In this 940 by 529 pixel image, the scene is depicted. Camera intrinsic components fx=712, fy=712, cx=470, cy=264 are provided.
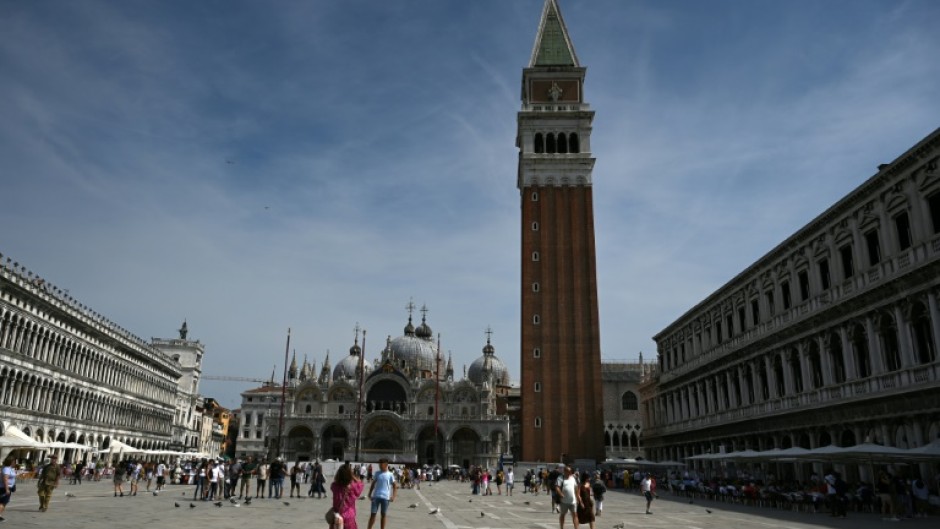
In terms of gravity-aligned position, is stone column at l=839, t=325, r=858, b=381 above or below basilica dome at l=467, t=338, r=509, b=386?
below

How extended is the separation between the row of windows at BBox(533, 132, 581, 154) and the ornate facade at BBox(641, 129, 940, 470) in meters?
23.9

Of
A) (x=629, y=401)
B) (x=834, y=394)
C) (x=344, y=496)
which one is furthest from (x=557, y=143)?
(x=344, y=496)

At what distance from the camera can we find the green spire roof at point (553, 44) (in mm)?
68000

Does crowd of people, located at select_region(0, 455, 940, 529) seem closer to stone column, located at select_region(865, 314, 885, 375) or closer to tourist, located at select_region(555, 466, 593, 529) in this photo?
tourist, located at select_region(555, 466, 593, 529)

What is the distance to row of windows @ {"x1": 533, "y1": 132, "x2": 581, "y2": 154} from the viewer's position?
6331 centimetres

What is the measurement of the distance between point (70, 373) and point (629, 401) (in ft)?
190

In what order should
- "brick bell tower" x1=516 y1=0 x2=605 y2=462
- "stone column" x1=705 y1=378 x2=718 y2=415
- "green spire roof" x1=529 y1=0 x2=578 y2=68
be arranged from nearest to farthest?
"stone column" x1=705 y1=378 x2=718 y2=415 → "brick bell tower" x1=516 y1=0 x2=605 y2=462 → "green spire roof" x1=529 y1=0 x2=578 y2=68

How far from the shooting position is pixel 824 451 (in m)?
23.3

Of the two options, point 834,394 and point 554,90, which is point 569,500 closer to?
point 834,394

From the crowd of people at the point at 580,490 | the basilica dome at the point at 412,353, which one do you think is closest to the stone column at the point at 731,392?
the crowd of people at the point at 580,490

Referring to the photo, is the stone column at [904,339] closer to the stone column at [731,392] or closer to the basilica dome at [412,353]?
the stone column at [731,392]

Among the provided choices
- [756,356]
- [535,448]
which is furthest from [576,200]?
[756,356]

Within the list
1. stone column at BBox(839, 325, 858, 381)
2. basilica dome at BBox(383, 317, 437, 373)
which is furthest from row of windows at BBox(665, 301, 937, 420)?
basilica dome at BBox(383, 317, 437, 373)

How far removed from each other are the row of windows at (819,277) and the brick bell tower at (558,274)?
13056mm
